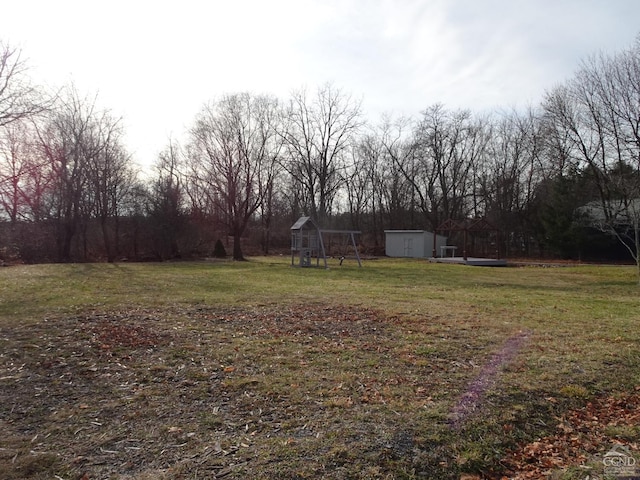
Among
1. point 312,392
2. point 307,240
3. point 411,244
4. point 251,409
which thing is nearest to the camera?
point 251,409

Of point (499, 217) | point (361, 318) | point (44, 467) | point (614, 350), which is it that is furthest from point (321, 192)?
point (44, 467)

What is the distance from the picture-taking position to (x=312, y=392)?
4293 millimetres

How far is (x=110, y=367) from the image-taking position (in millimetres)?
5078

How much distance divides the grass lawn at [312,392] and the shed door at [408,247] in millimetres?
26877

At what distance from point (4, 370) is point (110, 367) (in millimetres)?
1069

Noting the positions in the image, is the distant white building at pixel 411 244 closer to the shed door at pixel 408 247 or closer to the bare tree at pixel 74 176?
the shed door at pixel 408 247

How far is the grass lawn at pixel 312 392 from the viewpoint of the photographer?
3041 millimetres

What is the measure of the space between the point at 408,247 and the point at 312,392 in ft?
106

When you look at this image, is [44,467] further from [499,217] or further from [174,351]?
[499,217]

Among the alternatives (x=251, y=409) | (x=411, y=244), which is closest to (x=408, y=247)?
(x=411, y=244)

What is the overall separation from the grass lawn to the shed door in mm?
26877

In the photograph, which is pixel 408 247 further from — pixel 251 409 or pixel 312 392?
pixel 251 409

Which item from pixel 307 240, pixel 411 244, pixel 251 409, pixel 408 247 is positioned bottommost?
pixel 251 409

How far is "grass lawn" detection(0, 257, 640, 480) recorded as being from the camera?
120 inches
